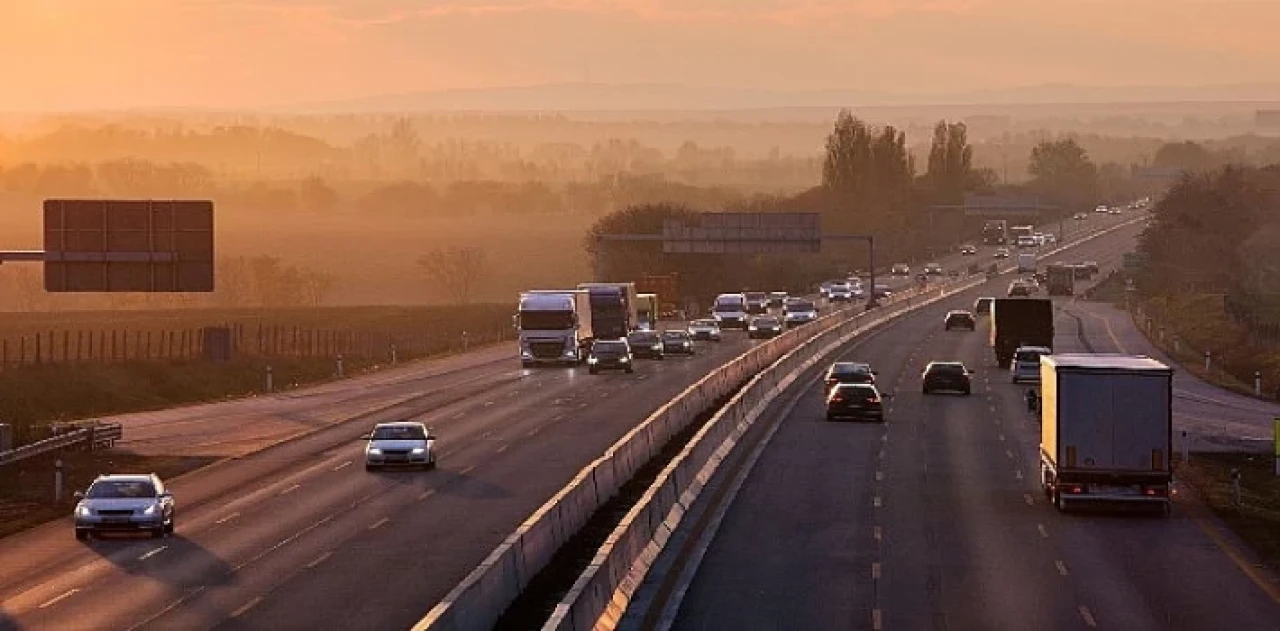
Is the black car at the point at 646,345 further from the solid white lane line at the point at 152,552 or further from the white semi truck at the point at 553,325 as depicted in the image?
the solid white lane line at the point at 152,552

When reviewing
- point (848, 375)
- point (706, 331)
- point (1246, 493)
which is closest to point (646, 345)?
point (706, 331)

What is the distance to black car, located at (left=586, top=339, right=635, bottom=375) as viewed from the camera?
9581cm

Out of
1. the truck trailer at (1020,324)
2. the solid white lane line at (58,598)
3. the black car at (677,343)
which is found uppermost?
the truck trailer at (1020,324)

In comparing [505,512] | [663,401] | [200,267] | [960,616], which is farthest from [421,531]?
[663,401]

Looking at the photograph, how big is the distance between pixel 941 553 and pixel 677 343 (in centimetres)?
7236

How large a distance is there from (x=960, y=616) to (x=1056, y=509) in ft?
49.1

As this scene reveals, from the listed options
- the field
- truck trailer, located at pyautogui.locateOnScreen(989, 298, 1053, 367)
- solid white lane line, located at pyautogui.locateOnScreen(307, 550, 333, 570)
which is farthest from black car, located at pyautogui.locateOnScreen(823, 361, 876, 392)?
solid white lane line, located at pyautogui.locateOnScreen(307, 550, 333, 570)

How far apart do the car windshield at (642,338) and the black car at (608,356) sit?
1047 centimetres

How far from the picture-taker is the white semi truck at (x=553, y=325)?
9469cm

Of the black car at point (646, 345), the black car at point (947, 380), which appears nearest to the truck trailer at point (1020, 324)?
the black car at point (947, 380)

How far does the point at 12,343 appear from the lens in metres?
118

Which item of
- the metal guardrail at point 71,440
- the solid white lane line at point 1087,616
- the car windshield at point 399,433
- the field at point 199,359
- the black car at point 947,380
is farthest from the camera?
the field at point 199,359

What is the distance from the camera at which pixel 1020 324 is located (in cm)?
9312

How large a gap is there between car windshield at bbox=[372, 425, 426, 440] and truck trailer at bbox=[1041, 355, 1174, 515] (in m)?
17.6
